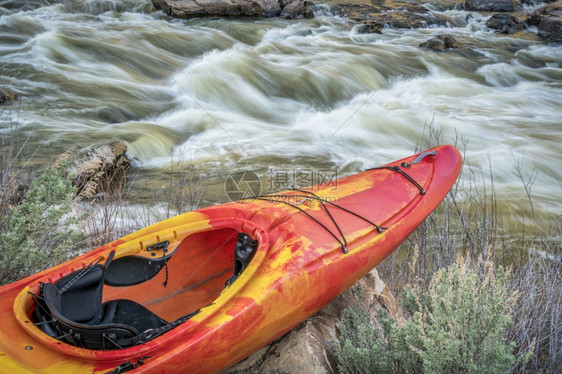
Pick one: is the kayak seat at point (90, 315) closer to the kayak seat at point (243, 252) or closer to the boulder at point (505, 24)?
the kayak seat at point (243, 252)

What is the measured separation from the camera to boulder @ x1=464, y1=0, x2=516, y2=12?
13.1m

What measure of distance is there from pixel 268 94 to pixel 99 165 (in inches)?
145

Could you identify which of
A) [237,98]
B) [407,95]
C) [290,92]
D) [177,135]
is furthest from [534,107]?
[177,135]

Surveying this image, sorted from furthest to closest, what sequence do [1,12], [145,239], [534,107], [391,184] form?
[1,12] < [534,107] < [391,184] < [145,239]

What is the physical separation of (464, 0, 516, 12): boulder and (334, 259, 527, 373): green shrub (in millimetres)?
12780

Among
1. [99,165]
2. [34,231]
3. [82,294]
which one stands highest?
[34,231]

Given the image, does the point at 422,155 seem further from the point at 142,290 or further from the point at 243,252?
the point at 142,290

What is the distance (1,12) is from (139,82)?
11.7 feet

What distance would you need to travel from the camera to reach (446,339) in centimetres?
182

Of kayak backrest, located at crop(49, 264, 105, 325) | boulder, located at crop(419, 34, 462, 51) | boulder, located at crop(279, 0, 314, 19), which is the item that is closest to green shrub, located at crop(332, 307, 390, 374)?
kayak backrest, located at crop(49, 264, 105, 325)

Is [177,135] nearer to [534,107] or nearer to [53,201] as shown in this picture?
[53,201]

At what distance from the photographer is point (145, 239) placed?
8.34ft

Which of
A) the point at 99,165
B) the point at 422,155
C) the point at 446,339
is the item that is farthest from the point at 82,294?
the point at 422,155

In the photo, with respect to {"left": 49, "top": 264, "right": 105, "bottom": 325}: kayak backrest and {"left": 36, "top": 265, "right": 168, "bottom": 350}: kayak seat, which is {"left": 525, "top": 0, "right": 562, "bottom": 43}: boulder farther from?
{"left": 49, "top": 264, "right": 105, "bottom": 325}: kayak backrest
